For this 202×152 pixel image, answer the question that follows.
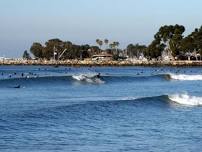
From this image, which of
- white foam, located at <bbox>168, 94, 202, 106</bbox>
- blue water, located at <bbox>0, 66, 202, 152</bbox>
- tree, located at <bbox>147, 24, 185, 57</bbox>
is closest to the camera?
blue water, located at <bbox>0, 66, 202, 152</bbox>

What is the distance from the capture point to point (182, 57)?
186 m

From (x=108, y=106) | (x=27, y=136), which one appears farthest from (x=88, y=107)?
(x=27, y=136)

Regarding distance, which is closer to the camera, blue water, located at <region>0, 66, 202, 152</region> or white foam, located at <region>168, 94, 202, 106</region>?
blue water, located at <region>0, 66, 202, 152</region>

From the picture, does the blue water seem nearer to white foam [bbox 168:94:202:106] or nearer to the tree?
white foam [bbox 168:94:202:106]

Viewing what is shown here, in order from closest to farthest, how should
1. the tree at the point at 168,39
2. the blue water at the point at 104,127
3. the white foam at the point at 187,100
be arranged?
the blue water at the point at 104,127, the white foam at the point at 187,100, the tree at the point at 168,39

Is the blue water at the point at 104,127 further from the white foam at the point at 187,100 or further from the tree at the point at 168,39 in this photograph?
the tree at the point at 168,39

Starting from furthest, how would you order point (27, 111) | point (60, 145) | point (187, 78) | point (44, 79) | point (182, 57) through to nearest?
1. point (182, 57)
2. point (187, 78)
3. point (44, 79)
4. point (27, 111)
5. point (60, 145)

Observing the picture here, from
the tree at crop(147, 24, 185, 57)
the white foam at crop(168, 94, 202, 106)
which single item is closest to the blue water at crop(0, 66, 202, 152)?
the white foam at crop(168, 94, 202, 106)

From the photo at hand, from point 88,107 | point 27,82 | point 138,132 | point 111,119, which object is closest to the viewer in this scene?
point 138,132

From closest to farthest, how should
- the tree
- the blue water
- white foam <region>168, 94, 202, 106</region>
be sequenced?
the blue water, white foam <region>168, 94, 202, 106</region>, the tree

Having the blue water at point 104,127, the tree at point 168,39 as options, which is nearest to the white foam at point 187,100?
the blue water at point 104,127

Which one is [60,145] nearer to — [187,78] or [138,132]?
[138,132]

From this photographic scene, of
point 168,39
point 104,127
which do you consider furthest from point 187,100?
point 168,39

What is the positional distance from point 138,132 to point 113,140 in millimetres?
2209
